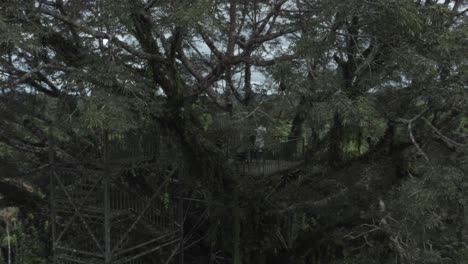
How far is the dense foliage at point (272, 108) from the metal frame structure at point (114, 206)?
0.56 m

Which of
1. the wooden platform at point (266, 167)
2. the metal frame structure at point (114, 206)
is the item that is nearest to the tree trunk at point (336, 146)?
the wooden platform at point (266, 167)

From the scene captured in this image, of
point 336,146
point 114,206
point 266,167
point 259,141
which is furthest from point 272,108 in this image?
point 114,206

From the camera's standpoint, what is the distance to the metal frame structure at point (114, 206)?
7.06m

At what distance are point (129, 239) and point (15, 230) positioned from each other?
443 centimetres

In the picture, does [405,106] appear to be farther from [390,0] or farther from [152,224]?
[152,224]

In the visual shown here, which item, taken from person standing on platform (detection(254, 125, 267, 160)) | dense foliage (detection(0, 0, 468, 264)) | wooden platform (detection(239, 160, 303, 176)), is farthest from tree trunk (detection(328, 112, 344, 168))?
person standing on platform (detection(254, 125, 267, 160))

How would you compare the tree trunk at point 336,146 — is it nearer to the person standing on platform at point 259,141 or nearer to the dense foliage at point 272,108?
the dense foliage at point 272,108

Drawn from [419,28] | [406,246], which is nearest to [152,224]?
[406,246]

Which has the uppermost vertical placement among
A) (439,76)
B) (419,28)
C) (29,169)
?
(419,28)

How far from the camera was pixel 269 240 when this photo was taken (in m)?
8.42

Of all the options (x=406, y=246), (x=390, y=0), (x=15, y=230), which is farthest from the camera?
(x=15, y=230)

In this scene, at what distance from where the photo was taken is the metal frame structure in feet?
23.2

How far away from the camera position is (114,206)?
26.0ft

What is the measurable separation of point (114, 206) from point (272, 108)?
3.47 metres
